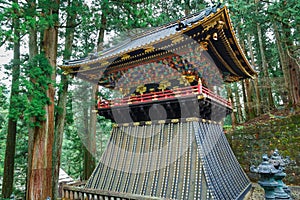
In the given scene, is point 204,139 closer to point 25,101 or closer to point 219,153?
point 219,153

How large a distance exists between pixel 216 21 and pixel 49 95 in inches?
205

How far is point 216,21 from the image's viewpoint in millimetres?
4871

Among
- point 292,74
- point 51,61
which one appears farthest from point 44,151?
point 292,74

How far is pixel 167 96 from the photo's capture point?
6.22 metres

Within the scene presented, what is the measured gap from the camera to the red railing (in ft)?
18.8

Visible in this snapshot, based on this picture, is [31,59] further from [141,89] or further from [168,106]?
[168,106]

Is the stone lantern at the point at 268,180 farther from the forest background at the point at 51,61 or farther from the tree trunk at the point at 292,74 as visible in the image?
the tree trunk at the point at 292,74

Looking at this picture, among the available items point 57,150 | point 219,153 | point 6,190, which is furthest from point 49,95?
point 219,153

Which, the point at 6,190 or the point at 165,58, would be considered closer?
the point at 165,58

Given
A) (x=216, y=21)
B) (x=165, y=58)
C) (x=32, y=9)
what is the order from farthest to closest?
1. (x=165, y=58)
2. (x=32, y=9)
3. (x=216, y=21)

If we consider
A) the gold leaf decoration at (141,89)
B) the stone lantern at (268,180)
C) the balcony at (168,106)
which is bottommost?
the stone lantern at (268,180)

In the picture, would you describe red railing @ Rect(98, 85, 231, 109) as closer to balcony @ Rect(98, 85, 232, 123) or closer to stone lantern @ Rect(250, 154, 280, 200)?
balcony @ Rect(98, 85, 232, 123)

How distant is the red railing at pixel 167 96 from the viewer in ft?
18.8

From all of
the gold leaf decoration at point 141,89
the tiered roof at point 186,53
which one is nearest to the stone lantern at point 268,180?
the tiered roof at point 186,53
